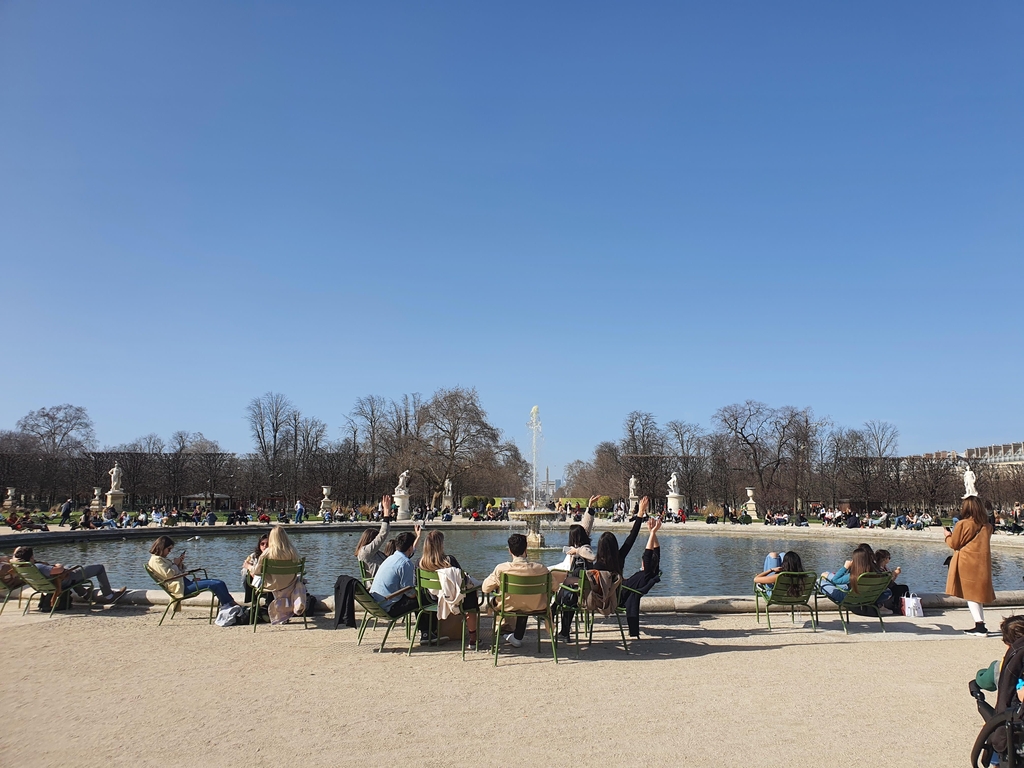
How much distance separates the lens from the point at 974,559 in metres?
8.22

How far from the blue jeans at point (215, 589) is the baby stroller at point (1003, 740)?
767 cm

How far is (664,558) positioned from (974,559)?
11.9 metres

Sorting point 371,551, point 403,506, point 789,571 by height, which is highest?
point 371,551

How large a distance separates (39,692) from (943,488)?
51.7m

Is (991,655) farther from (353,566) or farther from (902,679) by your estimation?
(353,566)

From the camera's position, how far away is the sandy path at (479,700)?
4.35 metres

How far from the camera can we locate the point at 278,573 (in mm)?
8258

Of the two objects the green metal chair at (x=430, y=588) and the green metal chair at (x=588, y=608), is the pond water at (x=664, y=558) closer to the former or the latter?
the green metal chair at (x=588, y=608)

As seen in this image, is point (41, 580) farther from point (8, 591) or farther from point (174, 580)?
point (174, 580)

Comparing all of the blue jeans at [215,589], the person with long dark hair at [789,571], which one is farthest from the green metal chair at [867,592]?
the blue jeans at [215,589]

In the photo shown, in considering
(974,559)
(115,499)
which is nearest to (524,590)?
(974,559)

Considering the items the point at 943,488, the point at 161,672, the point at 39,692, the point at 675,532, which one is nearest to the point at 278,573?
the point at 161,672

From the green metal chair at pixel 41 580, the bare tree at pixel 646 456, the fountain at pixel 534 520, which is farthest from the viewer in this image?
the bare tree at pixel 646 456

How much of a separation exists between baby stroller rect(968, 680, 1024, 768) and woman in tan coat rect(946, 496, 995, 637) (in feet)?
16.1
